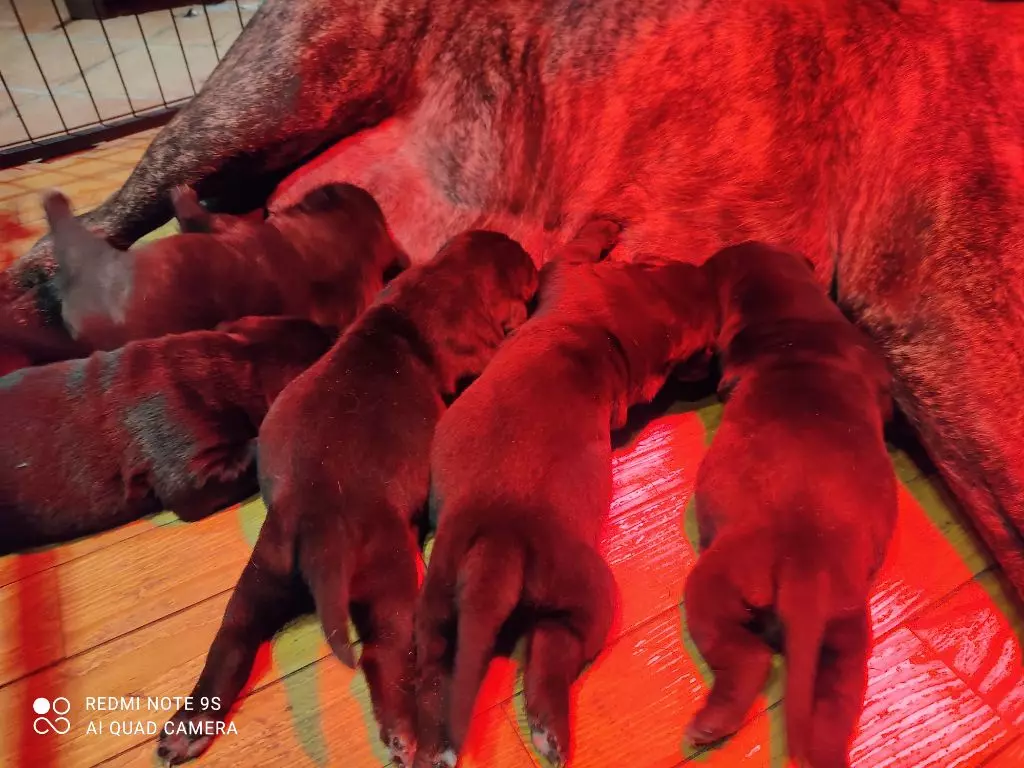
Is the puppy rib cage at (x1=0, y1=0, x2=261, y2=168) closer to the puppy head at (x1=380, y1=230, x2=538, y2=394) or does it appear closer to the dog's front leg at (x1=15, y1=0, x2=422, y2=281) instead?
the dog's front leg at (x1=15, y1=0, x2=422, y2=281)

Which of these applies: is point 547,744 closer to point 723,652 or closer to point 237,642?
point 723,652

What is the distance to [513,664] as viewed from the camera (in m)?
1.26

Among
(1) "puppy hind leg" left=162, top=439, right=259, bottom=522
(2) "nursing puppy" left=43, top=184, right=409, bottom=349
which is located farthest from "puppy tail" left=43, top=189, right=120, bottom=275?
(1) "puppy hind leg" left=162, top=439, right=259, bottom=522

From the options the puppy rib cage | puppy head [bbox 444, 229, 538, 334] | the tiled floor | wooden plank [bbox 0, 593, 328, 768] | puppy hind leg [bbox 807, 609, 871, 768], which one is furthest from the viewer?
the tiled floor

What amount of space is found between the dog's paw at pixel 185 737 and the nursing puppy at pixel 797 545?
70 cm

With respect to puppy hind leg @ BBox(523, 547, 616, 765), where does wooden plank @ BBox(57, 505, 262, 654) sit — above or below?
below

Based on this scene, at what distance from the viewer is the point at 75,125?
323 centimetres

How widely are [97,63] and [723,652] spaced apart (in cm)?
415

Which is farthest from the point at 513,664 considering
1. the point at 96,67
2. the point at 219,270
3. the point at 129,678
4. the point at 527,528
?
the point at 96,67

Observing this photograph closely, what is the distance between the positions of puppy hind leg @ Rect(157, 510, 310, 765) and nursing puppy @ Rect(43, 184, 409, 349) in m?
0.62

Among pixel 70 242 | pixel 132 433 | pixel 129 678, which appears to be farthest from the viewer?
pixel 70 242

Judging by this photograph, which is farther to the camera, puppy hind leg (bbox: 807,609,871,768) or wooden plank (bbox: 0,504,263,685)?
wooden plank (bbox: 0,504,263,685)

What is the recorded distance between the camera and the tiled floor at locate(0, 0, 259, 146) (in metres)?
3.35


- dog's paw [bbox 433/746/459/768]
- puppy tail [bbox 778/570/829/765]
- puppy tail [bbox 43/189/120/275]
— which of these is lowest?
dog's paw [bbox 433/746/459/768]
